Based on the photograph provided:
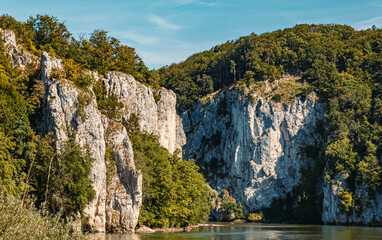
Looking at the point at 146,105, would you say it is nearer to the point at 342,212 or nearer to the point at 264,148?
the point at 342,212

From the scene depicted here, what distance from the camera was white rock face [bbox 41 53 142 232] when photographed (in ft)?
199

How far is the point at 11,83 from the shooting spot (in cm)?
5888

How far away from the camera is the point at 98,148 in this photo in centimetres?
6238

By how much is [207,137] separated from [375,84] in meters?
49.6

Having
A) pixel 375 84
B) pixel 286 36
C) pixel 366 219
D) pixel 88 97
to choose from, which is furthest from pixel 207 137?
pixel 88 97

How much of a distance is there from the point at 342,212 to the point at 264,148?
101 feet

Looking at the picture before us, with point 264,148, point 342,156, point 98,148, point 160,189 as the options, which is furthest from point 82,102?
point 264,148

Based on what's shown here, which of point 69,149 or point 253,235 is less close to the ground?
point 69,149

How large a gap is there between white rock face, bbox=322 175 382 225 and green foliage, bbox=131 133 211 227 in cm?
4415

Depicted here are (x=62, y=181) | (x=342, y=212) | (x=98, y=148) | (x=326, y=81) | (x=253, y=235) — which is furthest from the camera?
(x=326, y=81)

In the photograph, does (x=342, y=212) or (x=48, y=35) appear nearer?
(x=48, y=35)

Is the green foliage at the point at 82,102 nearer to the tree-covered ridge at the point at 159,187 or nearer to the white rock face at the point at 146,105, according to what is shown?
the tree-covered ridge at the point at 159,187

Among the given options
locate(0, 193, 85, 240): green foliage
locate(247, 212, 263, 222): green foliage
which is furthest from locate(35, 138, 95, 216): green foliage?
locate(247, 212, 263, 222): green foliage

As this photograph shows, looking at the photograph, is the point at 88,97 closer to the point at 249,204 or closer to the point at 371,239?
the point at 371,239
